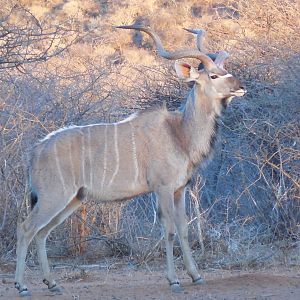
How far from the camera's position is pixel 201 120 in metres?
7.12

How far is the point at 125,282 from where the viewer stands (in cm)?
717

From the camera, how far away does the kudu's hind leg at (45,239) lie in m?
6.61

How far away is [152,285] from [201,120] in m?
1.36

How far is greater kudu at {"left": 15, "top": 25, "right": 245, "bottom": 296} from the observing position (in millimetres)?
6652

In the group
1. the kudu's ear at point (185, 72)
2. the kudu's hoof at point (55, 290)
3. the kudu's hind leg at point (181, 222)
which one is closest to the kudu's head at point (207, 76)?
the kudu's ear at point (185, 72)

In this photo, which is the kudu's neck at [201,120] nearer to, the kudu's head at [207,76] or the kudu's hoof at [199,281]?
the kudu's head at [207,76]

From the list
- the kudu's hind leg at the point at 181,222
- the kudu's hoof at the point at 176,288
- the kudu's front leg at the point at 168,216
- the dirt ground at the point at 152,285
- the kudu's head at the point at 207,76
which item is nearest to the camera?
the dirt ground at the point at 152,285

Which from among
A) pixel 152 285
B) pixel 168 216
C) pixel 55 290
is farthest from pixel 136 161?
pixel 55 290

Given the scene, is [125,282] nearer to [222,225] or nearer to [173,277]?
[173,277]

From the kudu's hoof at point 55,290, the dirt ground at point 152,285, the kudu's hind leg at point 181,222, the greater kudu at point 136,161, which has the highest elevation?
the greater kudu at point 136,161

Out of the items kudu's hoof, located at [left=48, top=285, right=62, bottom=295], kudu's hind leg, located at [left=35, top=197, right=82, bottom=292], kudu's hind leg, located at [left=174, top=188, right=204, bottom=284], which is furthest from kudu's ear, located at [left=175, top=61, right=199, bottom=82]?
kudu's hoof, located at [left=48, top=285, right=62, bottom=295]

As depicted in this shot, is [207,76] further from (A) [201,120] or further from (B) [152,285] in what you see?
(B) [152,285]

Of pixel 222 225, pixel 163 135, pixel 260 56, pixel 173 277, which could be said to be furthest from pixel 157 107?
pixel 260 56

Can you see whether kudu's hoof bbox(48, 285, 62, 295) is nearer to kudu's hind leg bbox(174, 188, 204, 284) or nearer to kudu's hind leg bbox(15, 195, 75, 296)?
kudu's hind leg bbox(15, 195, 75, 296)
